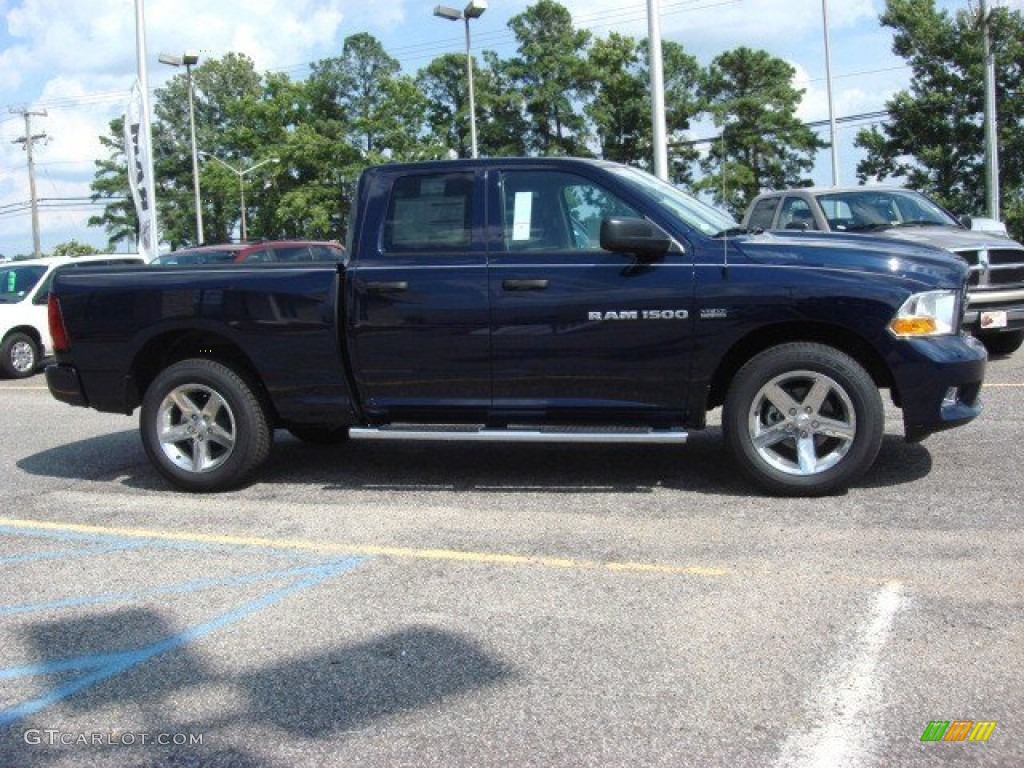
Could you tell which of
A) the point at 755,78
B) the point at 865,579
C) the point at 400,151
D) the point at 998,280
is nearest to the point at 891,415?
the point at 998,280

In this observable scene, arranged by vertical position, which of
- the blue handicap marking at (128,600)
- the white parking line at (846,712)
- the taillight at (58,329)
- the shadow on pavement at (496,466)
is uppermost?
the taillight at (58,329)

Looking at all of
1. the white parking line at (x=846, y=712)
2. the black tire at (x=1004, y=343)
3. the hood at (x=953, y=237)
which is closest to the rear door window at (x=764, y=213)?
the hood at (x=953, y=237)

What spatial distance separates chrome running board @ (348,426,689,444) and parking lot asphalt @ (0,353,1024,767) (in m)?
0.38

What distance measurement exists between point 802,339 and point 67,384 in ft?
15.1

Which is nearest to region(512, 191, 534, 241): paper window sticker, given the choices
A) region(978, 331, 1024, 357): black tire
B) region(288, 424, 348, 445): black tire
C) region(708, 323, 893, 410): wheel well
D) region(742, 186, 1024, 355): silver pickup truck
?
region(708, 323, 893, 410): wheel well

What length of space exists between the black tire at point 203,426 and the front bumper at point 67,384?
0.50m

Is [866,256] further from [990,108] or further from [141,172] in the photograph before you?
[990,108]

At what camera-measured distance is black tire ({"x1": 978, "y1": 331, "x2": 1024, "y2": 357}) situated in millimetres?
11359

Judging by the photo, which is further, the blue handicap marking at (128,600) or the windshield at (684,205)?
the windshield at (684,205)

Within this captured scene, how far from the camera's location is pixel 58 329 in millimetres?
6840

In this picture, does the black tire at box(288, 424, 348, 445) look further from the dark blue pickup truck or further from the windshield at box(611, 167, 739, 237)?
the windshield at box(611, 167, 739, 237)

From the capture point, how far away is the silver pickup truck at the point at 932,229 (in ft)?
34.6

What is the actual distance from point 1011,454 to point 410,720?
4754 mm

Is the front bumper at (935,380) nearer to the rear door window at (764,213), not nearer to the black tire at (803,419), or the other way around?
the black tire at (803,419)
